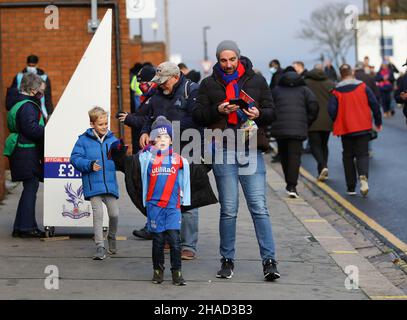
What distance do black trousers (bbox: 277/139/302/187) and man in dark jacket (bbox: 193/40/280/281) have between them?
20.1 feet

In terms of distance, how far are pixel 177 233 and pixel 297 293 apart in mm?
1107

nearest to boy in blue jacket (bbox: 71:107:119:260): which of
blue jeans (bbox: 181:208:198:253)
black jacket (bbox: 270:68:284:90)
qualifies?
blue jeans (bbox: 181:208:198:253)

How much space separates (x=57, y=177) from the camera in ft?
36.2

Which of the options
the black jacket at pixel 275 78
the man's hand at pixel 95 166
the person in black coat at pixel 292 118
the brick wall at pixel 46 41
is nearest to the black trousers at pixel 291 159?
the person in black coat at pixel 292 118

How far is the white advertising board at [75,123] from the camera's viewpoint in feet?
36.0

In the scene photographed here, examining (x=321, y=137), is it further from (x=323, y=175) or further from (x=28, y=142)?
(x=28, y=142)

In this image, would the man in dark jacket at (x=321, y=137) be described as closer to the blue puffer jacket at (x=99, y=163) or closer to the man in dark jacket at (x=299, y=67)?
the man in dark jacket at (x=299, y=67)

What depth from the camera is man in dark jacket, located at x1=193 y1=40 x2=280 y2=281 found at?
8.87 m

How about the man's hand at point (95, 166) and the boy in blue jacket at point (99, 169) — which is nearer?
the man's hand at point (95, 166)

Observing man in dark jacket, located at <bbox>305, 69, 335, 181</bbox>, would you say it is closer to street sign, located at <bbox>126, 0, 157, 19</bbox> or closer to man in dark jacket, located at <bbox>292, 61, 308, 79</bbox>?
man in dark jacket, located at <bbox>292, 61, 308, 79</bbox>

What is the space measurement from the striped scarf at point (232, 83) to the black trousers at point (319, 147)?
337 inches

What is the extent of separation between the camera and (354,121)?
15.3 m

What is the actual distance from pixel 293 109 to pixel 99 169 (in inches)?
224

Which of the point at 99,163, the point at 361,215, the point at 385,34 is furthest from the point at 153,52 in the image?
the point at 385,34
